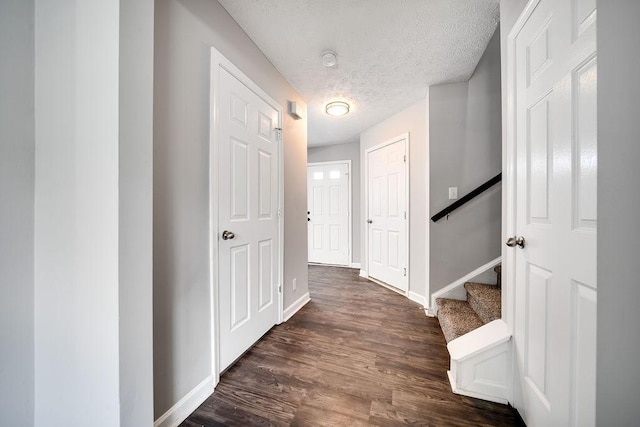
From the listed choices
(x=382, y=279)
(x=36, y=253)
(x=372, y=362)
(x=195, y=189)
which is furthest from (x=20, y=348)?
(x=382, y=279)

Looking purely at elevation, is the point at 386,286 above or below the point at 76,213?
below

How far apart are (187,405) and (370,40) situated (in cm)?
251

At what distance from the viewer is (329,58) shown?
183cm

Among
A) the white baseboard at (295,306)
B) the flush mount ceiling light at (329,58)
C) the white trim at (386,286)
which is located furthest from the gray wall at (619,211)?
the white trim at (386,286)

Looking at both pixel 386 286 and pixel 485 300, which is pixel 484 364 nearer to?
pixel 485 300

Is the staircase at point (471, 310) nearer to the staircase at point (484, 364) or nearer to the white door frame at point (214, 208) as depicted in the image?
the staircase at point (484, 364)

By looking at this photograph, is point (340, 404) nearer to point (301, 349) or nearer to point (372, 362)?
point (372, 362)

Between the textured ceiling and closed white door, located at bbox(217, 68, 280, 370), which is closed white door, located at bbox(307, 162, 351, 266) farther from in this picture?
closed white door, located at bbox(217, 68, 280, 370)

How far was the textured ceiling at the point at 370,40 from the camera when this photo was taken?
1.41 meters

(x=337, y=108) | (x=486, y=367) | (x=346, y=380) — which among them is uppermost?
(x=337, y=108)

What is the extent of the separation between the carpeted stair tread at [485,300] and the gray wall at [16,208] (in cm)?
229

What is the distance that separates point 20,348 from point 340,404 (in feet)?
4.30

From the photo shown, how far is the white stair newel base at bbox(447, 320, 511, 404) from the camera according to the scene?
4.03ft

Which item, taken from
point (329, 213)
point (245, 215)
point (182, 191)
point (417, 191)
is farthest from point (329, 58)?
point (329, 213)
